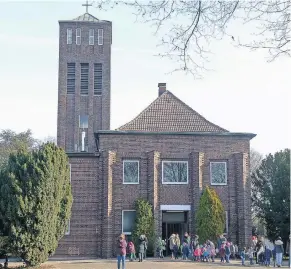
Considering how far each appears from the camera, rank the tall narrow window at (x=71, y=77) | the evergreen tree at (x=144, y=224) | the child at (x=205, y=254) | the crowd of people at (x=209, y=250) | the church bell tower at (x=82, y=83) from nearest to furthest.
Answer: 1. the crowd of people at (x=209, y=250)
2. the child at (x=205, y=254)
3. the evergreen tree at (x=144, y=224)
4. the church bell tower at (x=82, y=83)
5. the tall narrow window at (x=71, y=77)

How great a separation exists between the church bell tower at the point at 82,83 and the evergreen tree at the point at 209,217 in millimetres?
18012

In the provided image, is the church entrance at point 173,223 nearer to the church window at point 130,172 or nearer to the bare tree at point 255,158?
the church window at point 130,172

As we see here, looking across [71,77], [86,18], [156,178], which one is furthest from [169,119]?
[86,18]

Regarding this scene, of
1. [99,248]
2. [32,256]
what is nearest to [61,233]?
[32,256]

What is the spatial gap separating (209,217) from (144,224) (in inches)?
144

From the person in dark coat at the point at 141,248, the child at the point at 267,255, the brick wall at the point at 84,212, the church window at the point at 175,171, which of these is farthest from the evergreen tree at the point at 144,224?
the child at the point at 267,255

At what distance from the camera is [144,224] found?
30.6 metres

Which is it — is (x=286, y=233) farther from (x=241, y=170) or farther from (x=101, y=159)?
(x=101, y=159)

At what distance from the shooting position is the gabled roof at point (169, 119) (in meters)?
33.3

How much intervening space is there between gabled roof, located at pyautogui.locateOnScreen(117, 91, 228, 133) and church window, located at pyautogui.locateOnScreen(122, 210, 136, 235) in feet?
16.4

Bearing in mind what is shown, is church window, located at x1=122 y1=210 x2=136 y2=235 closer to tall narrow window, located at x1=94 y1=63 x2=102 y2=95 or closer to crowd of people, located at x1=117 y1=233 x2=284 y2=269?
crowd of people, located at x1=117 y1=233 x2=284 y2=269

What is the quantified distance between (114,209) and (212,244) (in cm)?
636

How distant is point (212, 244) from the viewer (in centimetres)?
2802

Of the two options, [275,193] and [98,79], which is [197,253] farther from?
[98,79]
